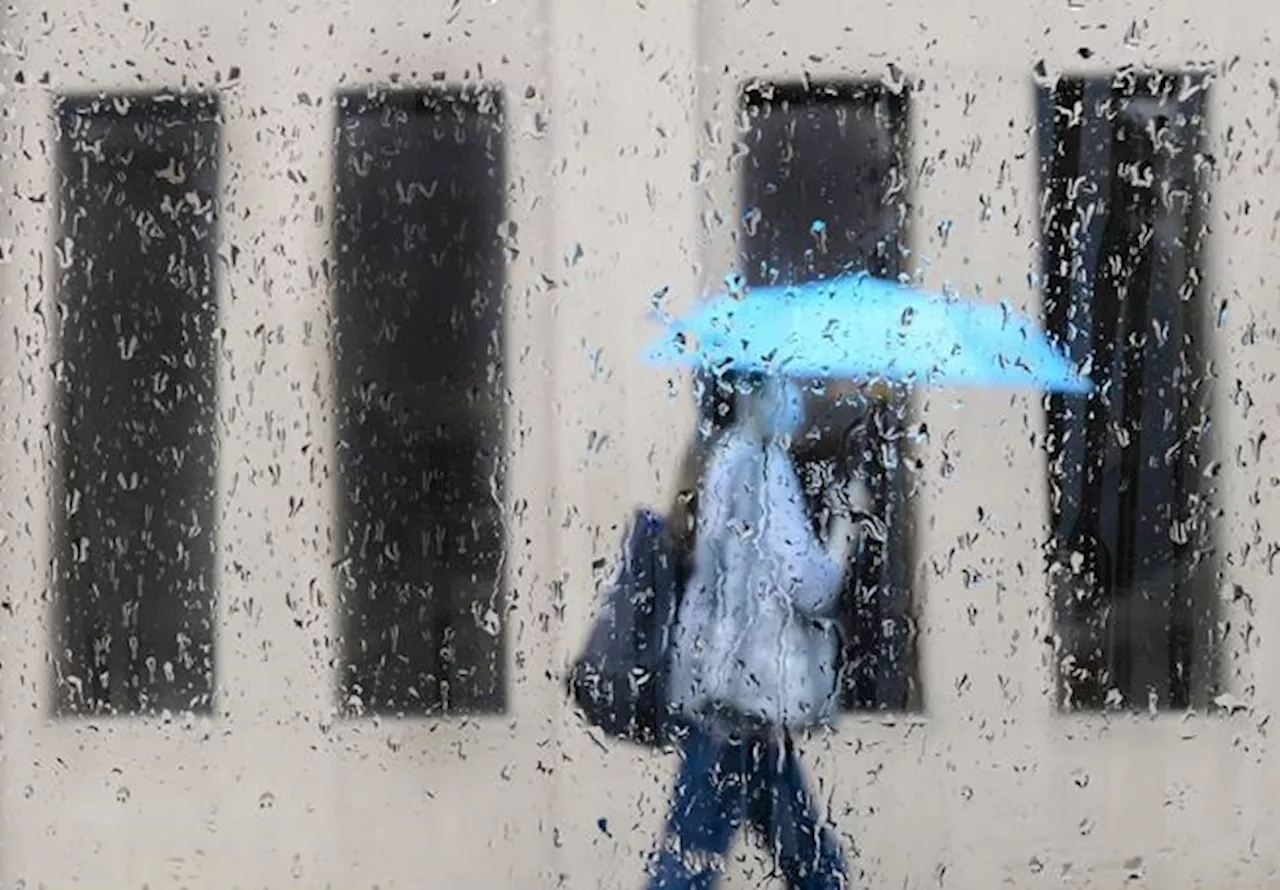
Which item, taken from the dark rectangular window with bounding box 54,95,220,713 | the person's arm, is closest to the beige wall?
the dark rectangular window with bounding box 54,95,220,713

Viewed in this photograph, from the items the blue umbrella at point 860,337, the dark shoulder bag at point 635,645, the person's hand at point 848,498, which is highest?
the blue umbrella at point 860,337

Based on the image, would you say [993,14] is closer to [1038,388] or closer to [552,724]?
[1038,388]

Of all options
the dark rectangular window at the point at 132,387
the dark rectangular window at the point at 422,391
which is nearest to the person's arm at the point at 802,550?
the dark rectangular window at the point at 422,391

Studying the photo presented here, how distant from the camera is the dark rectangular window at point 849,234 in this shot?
3633mm

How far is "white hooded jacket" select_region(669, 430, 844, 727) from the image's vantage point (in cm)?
363

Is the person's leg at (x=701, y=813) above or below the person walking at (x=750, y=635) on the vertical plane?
below

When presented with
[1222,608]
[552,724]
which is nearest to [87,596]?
[552,724]

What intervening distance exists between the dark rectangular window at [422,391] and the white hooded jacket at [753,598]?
0.35 metres

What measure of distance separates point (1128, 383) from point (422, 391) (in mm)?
1232

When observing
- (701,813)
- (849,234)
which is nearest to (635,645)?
(701,813)

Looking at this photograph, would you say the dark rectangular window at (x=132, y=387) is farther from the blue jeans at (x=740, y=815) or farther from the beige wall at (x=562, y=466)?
the blue jeans at (x=740, y=815)

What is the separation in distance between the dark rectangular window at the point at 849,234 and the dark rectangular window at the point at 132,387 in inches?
37.8

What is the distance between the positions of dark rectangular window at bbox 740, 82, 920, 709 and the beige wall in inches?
1.8

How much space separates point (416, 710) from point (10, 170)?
1.18 meters
